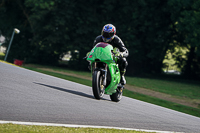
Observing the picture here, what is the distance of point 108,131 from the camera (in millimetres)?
5191

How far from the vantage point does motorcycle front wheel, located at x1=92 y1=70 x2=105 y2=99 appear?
7916mm

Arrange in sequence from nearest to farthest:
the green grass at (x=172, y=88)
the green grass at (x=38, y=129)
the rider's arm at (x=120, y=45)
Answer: the green grass at (x=38, y=129) → the rider's arm at (x=120, y=45) → the green grass at (x=172, y=88)

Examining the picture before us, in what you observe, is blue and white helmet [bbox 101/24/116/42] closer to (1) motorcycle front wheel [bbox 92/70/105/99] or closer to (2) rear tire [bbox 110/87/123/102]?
(1) motorcycle front wheel [bbox 92/70/105/99]

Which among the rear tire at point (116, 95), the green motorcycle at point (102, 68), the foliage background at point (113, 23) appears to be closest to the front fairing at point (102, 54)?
the green motorcycle at point (102, 68)

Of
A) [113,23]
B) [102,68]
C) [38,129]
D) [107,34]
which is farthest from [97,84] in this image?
[113,23]

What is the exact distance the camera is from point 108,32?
8781 millimetres

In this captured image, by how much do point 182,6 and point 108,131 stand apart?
31.7 metres

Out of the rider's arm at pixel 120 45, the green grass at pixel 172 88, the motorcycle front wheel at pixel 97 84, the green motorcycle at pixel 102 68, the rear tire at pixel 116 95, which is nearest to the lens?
the motorcycle front wheel at pixel 97 84

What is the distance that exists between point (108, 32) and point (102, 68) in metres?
1.06

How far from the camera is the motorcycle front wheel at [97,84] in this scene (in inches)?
312

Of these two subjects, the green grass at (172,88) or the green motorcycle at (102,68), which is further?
the green grass at (172,88)

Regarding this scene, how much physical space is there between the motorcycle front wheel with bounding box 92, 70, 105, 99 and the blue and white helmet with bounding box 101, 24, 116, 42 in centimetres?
123

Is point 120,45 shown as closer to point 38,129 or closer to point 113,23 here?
point 38,129

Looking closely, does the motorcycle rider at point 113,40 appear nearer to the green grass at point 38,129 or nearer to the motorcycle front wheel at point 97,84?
the motorcycle front wheel at point 97,84
